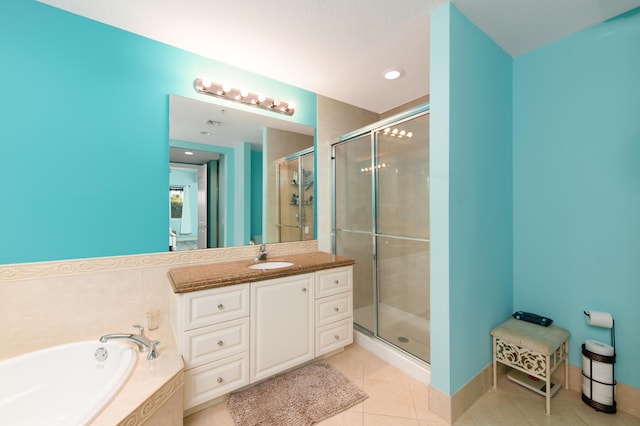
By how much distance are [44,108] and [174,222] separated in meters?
0.93

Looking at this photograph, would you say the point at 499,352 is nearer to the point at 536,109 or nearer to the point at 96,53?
the point at 536,109

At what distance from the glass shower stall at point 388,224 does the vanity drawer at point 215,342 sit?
1313mm

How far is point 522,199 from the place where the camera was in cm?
197

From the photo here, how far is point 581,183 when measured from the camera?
67.1 inches

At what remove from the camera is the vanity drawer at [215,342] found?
145 cm

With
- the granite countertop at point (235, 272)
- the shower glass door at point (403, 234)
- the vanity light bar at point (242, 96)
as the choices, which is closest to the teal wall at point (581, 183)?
the shower glass door at point (403, 234)

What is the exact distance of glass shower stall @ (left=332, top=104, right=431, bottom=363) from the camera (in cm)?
217

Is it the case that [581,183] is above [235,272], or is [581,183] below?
above

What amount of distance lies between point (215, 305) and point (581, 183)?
256 cm

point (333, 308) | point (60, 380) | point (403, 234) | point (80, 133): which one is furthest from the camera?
point (403, 234)

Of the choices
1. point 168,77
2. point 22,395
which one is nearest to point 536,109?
point 168,77

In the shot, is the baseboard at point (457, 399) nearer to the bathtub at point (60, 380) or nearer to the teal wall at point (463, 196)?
the teal wall at point (463, 196)

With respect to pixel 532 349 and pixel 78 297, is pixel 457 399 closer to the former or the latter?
pixel 532 349

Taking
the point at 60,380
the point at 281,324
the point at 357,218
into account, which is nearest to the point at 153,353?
the point at 60,380
